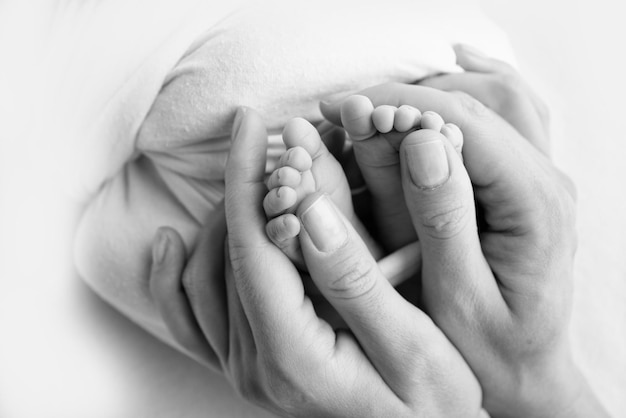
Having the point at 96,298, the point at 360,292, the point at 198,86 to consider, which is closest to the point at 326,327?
the point at 360,292

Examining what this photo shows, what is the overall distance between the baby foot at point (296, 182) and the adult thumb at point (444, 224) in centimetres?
8

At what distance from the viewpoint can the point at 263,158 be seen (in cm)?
64

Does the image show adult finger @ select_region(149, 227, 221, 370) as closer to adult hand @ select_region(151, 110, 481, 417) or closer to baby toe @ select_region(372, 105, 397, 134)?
adult hand @ select_region(151, 110, 481, 417)

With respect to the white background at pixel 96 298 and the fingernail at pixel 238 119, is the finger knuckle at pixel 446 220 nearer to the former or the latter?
the fingernail at pixel 238 119

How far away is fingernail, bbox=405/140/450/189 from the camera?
55 centimetres

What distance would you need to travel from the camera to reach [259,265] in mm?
611

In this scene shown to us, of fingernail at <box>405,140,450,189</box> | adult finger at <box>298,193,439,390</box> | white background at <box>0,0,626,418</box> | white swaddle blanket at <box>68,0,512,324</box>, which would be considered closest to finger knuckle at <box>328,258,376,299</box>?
adult finger at <box>298,193,439,390</box>

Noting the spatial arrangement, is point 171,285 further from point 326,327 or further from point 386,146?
point 386,146

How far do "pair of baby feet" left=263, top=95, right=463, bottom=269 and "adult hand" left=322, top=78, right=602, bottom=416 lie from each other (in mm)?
39

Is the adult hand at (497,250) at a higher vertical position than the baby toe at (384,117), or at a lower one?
lower

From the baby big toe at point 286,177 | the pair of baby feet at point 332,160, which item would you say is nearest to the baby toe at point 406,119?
the pair of baby feet at point 332,160

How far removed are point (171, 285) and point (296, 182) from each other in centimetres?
28

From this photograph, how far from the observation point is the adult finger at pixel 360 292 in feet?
1.90

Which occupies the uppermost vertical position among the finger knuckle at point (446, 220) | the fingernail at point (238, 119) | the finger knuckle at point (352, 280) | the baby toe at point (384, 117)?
the baby toe at point (384, 117)
